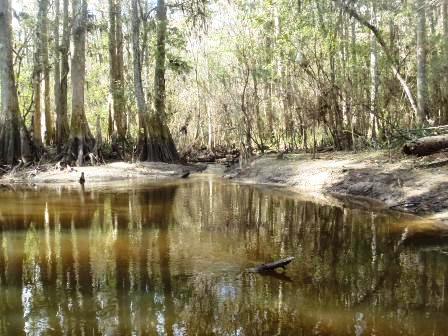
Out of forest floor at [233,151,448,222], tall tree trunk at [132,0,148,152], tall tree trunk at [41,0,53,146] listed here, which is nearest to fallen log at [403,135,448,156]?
forest floor at [233,151,448,222]

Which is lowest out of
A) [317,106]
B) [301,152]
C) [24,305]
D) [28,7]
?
[24,305]

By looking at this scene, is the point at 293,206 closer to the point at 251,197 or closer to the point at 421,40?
the point at 251,197

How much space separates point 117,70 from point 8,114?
22.3ft

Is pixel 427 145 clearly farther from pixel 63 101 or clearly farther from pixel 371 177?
pixel 63 101

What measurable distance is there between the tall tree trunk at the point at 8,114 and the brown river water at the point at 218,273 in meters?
7.88

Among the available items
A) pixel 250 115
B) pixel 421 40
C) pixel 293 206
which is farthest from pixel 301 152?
pixel 293 206

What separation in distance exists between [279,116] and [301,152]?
284cm

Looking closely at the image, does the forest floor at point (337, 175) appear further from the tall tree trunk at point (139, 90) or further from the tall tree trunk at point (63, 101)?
the tall tree trunk at point (63, 101)

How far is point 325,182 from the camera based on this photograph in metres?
14.3

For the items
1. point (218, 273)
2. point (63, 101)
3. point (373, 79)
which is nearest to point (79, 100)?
point (63, 101)

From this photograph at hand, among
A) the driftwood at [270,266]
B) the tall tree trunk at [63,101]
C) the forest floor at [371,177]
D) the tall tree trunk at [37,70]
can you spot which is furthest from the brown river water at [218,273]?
the tall tree trunk at [37,70]

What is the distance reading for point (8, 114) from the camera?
18141 millimetres

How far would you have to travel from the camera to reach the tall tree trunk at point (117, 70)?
2278 cm

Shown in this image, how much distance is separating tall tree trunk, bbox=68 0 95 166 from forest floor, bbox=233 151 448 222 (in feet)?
17.3
